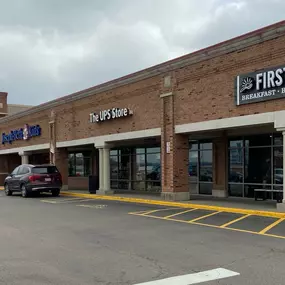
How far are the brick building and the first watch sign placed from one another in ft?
0.11

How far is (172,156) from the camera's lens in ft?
57.6

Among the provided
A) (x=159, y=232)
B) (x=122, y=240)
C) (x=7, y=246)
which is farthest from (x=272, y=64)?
(x=7, y=246)

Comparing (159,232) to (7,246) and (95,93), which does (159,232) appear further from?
(95,93)

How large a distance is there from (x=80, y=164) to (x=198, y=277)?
2617 cm

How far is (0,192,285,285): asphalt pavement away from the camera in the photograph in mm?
6336

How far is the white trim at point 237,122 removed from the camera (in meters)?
13.5

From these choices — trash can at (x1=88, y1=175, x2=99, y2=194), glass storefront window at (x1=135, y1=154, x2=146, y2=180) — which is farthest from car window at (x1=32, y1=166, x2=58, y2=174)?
glass storefront window at (x1=135, y1=154, x2=146, y2=180)

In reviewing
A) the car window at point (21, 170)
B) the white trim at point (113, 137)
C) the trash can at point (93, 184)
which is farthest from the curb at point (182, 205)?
the car window at point (21, 170)

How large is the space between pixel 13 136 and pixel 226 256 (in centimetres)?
2811

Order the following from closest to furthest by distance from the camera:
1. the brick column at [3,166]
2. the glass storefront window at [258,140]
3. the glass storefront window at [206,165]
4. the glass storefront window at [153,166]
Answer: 1. the glass storefront window at [258,140]
2. the glass storefront window at [206,165]
3. the glass storefront window at [153,166]
4. the brick column at [3,166]

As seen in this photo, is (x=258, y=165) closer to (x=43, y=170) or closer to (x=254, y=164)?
(x=254, y=164)

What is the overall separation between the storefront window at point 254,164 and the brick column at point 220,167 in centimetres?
38

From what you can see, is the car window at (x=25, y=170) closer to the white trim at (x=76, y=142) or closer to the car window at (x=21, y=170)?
the car window at (x=21, y=170)

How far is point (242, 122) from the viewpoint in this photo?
14.5m
